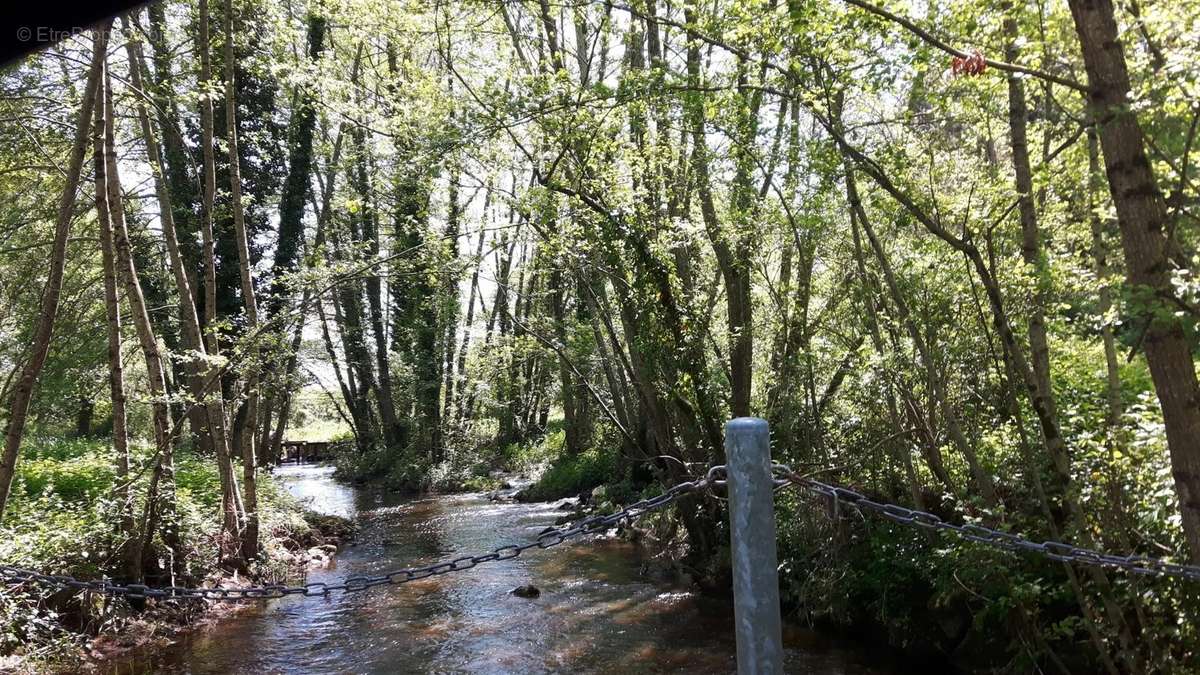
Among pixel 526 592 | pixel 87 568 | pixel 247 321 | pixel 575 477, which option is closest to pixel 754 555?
pixel 87 568

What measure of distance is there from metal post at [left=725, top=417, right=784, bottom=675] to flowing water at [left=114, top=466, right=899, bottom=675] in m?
5.52

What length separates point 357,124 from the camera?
1241cm

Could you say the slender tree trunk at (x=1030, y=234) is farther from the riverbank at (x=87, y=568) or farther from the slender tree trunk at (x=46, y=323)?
the riverbank at (x=87, y=568)

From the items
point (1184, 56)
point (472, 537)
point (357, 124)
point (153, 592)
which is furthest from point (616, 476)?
point (1184, 56)

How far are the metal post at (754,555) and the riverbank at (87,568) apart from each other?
22.9ft

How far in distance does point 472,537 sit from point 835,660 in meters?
8.94

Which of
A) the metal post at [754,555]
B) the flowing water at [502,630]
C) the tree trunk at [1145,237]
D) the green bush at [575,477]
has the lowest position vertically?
the flowing water at [502,630]

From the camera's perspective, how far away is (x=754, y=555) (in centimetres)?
237

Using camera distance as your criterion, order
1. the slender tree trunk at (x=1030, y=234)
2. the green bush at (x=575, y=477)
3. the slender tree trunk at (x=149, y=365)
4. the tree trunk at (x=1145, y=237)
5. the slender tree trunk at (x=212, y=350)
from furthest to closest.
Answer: the green bush at (x=575, y=477) → the slender tree trunk at (x=212, y=350) → the slender tree trunk at (x=149, y=365) → the slender tree trunk at (x=1030, y=234) → the tree trunk at (x=1145, y=237)

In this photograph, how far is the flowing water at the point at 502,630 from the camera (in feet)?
25.4

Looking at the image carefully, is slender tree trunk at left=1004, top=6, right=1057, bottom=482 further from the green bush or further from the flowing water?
the green bush

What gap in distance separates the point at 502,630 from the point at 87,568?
4351mm

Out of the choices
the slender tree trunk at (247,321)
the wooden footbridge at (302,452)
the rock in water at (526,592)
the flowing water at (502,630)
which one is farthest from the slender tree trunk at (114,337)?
the wooden footbridge at (302,452)

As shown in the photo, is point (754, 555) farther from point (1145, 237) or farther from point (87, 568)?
point (87, 568)
